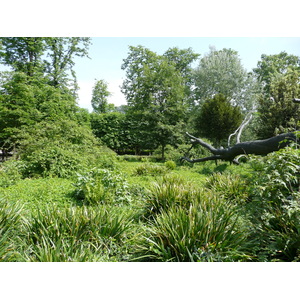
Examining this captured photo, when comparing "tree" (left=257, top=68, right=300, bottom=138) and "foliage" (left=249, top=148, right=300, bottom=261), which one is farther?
"tree" (left=257, top=68, right=300, bottom=138)

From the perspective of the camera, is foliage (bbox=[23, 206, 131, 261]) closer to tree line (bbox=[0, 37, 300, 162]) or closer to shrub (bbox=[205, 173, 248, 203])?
shrub (bbox=[205, 173, 248, 203])

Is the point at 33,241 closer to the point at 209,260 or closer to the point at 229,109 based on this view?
the point at 209,260

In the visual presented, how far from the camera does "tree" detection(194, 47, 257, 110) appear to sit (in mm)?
22547

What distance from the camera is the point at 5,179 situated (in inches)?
247

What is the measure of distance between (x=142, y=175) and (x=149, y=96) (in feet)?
37.5

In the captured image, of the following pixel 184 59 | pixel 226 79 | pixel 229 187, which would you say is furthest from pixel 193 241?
pixel 184 59

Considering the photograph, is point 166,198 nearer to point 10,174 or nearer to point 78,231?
point 78,231

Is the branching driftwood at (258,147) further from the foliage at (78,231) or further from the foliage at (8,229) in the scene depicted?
the foliage at (8,229)

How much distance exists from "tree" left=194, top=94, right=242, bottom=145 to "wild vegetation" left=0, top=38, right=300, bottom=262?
0.09 metres

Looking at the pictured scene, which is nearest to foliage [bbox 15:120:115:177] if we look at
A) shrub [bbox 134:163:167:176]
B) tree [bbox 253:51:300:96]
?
shrub [bbox 134:163:167:176]

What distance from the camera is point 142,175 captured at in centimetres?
868

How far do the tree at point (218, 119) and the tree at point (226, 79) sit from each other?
492cm
